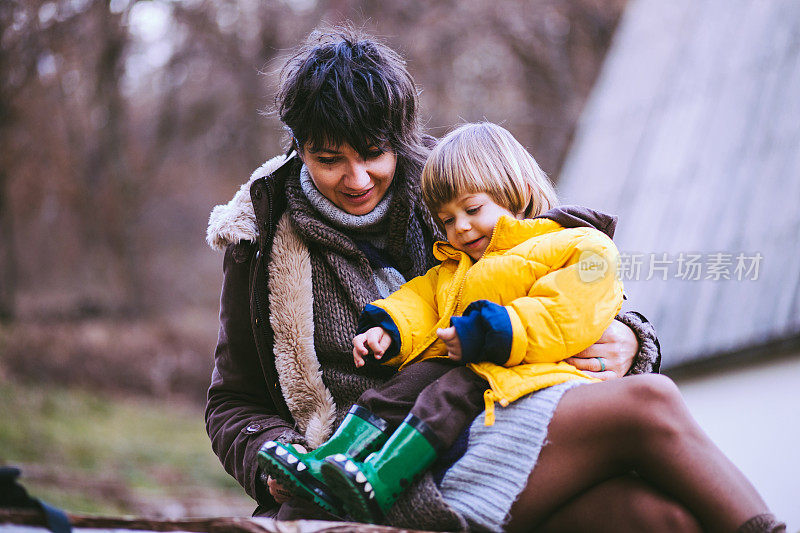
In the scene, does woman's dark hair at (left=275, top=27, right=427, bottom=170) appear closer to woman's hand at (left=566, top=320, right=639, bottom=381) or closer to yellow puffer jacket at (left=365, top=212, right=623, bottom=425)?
yellow puffer jacket at (left=365, top=212, right=623, bottom=425)

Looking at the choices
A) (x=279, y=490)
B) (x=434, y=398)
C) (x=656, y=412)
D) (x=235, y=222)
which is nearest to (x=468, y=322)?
(x=434, y=398)

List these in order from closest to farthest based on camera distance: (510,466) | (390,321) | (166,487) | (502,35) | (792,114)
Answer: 1. (510,466)
2. (390,321)
3. (792,114)
4. (166,487)
5. (502,35)

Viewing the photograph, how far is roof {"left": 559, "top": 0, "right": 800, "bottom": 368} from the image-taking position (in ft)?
14.3

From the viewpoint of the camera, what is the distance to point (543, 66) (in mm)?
10617

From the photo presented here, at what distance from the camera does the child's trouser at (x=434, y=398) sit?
5.51ft

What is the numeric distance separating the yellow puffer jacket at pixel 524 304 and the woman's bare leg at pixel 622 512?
0.24 meters

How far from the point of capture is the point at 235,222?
6.95ft

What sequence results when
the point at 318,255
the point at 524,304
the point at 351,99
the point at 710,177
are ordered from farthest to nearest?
the point at 710,177 → the point at 318,255 → the point at 351,99 → the point at 524,304

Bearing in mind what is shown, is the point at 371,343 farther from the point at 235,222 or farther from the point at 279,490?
the point at 235,222

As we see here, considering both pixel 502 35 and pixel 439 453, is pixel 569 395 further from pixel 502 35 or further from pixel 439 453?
pixel 502 35

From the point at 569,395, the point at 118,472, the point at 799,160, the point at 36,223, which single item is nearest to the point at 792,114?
the point at 799,160

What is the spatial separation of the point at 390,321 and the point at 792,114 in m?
3.88

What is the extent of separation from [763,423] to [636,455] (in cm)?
232

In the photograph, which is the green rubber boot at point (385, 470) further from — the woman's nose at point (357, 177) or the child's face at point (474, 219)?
the woman's nose at point (357, 177)
